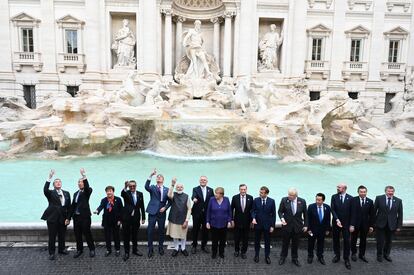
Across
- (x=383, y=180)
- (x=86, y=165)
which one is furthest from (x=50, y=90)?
(x=383, y=180)

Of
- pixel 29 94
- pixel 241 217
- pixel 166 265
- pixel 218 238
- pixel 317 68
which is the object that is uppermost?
pixel 317 68

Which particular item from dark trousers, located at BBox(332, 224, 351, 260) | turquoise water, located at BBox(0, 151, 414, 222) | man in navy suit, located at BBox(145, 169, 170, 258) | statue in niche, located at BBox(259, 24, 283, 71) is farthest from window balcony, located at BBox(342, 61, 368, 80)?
man in navy suit, located at BBox(145, 169, 170, 258)

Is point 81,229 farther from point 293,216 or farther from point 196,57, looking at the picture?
point 196,57

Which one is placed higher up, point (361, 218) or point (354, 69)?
point (354, 69)

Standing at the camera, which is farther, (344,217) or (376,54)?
(376,54)

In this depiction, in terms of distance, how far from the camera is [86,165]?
9.44 meters

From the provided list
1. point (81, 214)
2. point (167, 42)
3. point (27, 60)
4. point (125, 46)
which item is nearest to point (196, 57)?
point (167, 42)

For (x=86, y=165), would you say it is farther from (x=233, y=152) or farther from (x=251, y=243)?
(x=251, y=243)

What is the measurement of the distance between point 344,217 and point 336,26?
18.3m

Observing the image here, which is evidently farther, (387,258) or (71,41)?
(71,41)

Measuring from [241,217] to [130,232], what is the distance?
1.44m

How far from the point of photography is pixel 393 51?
797 inches

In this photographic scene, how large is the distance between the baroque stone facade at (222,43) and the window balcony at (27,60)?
0.18 ft

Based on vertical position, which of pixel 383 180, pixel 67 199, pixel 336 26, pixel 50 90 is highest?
pixel 336 26
